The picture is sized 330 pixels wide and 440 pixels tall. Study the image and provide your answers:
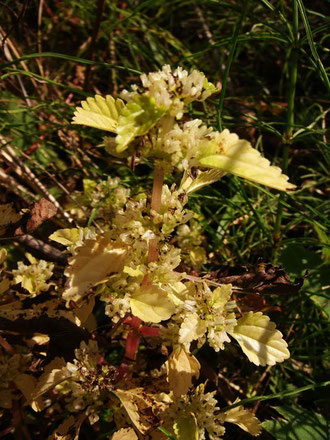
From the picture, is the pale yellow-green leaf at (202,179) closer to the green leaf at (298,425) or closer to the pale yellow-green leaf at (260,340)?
the pale yellow-green leaf at (260,340)

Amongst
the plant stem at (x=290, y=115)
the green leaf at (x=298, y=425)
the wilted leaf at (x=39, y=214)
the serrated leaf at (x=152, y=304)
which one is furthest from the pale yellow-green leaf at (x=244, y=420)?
the wilted leaf at (x=39, y=214)

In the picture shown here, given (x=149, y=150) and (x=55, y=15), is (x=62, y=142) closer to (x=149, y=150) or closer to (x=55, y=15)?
(x=55, y=15)

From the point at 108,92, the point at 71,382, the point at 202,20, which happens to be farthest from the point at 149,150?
the point at 202,20

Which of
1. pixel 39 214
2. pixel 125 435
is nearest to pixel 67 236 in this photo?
pixel 39 214

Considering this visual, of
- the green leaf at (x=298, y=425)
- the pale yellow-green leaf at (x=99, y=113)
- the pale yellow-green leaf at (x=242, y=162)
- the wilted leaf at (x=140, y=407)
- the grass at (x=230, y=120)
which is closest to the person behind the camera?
the pale yellow-green leaf at (x=242, y=162)

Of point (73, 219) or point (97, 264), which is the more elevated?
point (97, 264)

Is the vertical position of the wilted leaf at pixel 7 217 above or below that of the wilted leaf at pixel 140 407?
above

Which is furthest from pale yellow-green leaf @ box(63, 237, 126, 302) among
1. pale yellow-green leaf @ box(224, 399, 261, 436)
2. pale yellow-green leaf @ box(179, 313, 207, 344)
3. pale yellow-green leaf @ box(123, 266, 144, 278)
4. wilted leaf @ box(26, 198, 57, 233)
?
pale yellow-green leaf @ box(224, 399, 261, 436)
